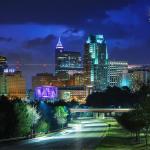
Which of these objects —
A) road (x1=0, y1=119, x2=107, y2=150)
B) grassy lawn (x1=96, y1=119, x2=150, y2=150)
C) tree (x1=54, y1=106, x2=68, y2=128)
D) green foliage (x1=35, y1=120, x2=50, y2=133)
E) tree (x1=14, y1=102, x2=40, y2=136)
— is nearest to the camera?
grassy lawn (x1=96, y1=119, x2=150, y2=150)

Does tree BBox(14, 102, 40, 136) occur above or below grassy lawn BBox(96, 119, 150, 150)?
above

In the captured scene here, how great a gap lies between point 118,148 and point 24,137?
132 ft

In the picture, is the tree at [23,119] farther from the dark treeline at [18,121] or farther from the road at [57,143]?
the road at [57,143]

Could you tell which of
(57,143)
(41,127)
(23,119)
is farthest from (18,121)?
(41,127)

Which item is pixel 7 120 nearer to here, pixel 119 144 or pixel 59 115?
pixel 119 144

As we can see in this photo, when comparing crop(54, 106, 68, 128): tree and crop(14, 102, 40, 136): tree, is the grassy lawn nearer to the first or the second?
crop(14, 102, 40, 136): tree

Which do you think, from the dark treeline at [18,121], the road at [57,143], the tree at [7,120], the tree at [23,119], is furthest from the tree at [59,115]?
the tree at [7,120]

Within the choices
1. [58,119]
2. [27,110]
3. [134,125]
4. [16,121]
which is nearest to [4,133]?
[16,121]

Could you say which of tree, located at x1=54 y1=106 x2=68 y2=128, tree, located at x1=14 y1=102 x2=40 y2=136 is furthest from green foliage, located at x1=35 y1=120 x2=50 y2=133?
tree, located at x1=54 y1=106 x2=68 y2=128

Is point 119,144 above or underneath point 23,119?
underneath

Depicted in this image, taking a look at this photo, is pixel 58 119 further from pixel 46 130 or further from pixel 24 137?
pixel 24 137

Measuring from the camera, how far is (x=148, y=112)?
248 ft

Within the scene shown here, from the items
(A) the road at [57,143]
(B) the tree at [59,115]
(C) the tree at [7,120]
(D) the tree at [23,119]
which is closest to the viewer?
(A) the road at [57,143]

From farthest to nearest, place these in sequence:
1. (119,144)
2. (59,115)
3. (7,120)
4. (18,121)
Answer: (59,115), (18,121), (7,120), (119,144)
